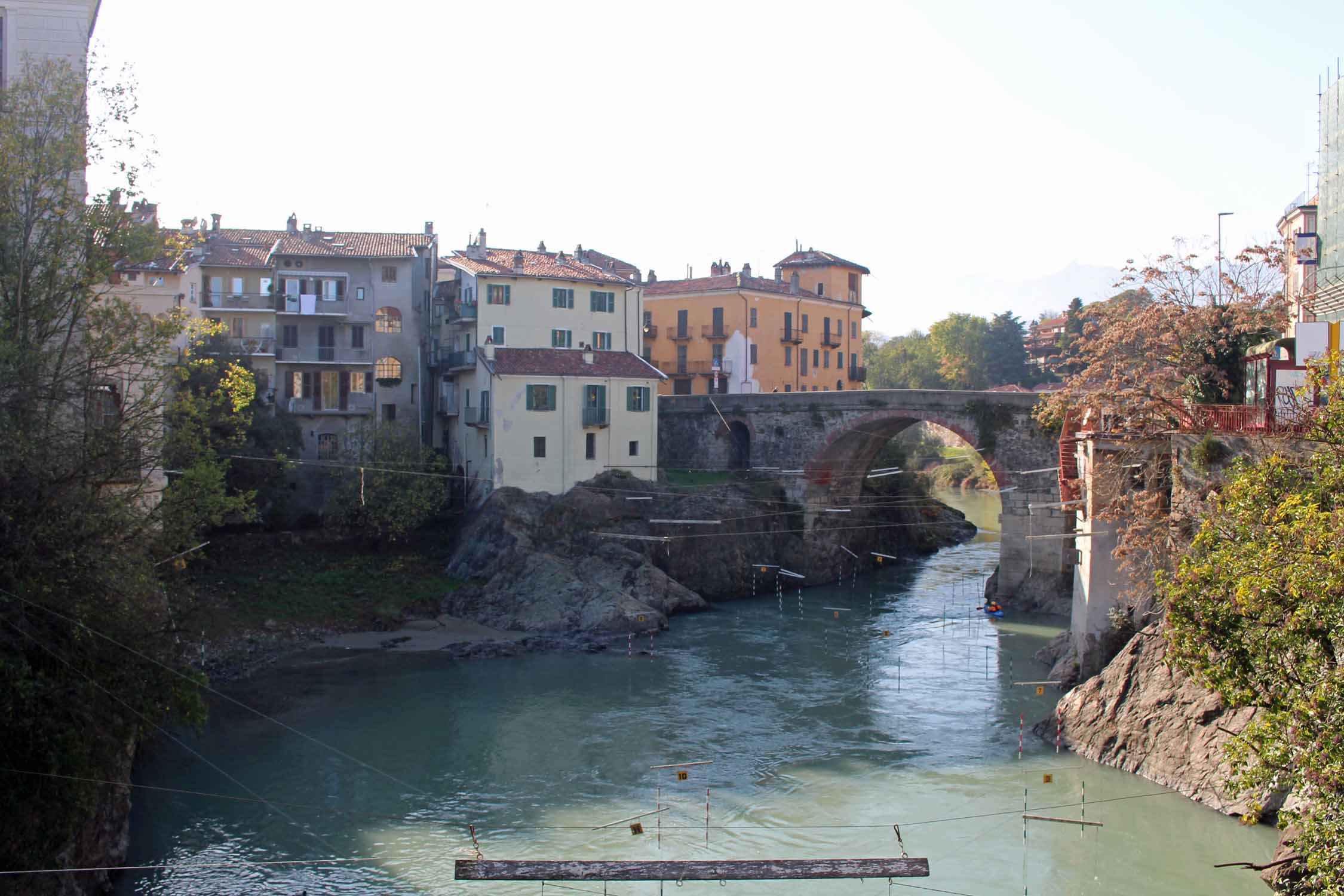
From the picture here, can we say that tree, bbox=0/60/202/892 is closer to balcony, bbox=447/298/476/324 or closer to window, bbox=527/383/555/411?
window, bbox=527/383/555/411

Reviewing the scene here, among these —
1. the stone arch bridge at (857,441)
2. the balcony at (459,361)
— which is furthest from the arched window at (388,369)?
the stone arch bridge at (857,441)

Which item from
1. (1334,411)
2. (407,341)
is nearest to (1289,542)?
(1334,411)

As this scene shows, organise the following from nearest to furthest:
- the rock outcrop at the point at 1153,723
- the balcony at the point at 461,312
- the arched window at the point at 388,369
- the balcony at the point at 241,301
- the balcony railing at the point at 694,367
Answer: the rock outcrop at the point at 1153,723, the balcony at the point at 461,312, the balcony at the point at 241,301, the arched window at the point at 388,369, the balcony railing at the point at 694,367

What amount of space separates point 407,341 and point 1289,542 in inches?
1497

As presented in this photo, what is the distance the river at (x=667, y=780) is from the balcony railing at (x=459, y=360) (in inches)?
538

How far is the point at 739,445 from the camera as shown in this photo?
48.3 meters

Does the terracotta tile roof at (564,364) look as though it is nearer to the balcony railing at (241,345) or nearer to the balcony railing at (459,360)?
the balcony railing at (459,360)

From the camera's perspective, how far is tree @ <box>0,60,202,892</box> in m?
14.4

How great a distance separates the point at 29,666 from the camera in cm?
1436

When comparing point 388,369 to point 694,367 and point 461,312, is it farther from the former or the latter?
point 694,367

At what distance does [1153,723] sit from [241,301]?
3544 centimetres

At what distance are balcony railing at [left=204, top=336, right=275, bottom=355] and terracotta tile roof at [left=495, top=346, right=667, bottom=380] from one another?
8528mm

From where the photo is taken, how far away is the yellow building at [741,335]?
54.3 metres

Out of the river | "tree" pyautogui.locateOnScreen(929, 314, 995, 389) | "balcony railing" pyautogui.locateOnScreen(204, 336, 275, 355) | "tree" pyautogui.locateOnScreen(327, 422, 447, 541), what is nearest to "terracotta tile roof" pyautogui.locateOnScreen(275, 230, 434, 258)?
"balcony railing" pyautogui.locateOnScreen(204, 336, 275, 355)
